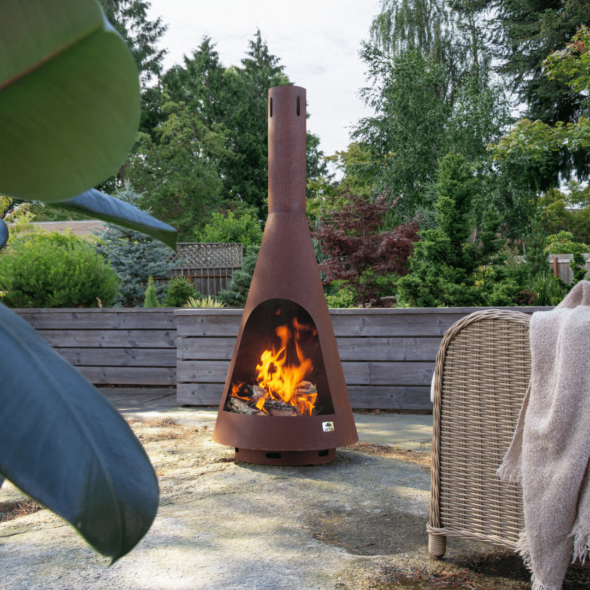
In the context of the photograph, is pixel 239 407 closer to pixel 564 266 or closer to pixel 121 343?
pixel 121 343

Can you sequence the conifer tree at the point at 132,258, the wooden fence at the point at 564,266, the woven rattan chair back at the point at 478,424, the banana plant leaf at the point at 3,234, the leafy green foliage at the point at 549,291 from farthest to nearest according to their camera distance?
the wooden fence at the point at 564,266, the conifer tree at the point at 132,258, the leafy green foliage at the point at 549,291, the woven rattan chair back at the point at 478,424, the banana plant leaf at the point at 3,234

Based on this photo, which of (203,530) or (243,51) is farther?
(243,51)

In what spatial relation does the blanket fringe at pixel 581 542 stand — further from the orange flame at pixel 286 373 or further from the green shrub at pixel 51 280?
the green shrub at pixel 51 280

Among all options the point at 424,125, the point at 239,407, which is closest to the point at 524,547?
the point at 239,407

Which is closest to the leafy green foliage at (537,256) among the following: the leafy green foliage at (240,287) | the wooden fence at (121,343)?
the leafy green foliage at (240,287)

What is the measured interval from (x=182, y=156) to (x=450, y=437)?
16.6 meters

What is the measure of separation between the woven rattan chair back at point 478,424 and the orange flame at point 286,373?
107cm

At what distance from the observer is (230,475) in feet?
9.83

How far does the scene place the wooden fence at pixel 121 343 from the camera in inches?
211

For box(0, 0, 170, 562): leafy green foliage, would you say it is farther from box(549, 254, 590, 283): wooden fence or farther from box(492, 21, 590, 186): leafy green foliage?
box(549, 254, 590, 283): wooden fence

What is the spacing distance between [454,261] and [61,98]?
5.71 m

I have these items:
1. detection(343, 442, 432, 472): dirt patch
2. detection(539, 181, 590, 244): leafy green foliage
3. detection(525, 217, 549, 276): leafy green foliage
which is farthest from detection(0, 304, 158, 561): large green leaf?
detection(539, 181, 590, 244): leafy green foliage

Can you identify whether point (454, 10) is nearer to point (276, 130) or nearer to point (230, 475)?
point (276, 130)

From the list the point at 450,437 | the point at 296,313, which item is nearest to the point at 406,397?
the point at 296,313
